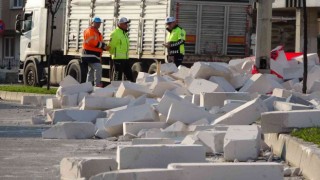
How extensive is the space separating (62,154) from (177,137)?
6.12ft

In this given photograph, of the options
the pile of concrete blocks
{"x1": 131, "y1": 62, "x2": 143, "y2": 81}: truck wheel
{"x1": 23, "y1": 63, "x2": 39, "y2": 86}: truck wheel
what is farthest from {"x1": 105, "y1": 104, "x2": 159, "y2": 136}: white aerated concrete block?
{"x1": 23, "y1": 63, "x2": 39, "y2": 86}: truck wheel

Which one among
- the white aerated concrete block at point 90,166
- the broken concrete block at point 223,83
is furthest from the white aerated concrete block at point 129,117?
the white aerated concrete block at point 90,166

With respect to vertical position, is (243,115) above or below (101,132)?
above

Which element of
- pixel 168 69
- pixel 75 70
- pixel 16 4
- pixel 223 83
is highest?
pixel 16 4

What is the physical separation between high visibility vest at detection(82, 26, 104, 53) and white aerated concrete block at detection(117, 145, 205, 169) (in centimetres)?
1618

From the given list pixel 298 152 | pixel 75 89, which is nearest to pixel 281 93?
pixel 75 89

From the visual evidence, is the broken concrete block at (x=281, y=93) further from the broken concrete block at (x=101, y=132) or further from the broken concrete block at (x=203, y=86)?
the broken concrete block at (x=101, y=132)

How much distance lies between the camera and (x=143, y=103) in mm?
16906

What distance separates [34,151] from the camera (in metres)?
13.7

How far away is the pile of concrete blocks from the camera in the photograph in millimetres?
9672

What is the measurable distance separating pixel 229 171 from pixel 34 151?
5142 millimetres

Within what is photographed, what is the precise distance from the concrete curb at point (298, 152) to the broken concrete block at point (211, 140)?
0.56m

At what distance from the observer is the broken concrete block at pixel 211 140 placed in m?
12.7

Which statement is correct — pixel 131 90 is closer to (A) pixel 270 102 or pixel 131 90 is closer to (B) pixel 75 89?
(B) pixel 75 89
